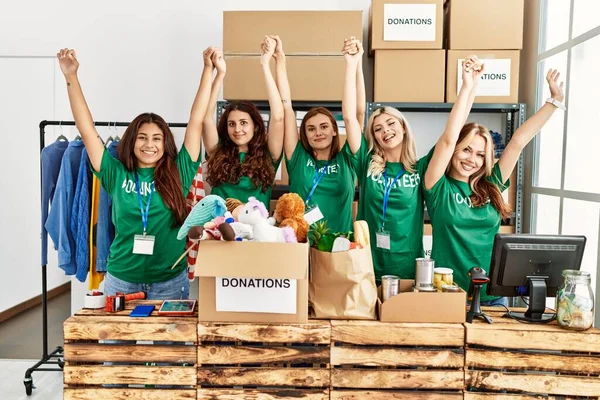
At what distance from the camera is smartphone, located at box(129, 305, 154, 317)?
5.25ft

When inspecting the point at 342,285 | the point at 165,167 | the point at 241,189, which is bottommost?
the point at 342,285

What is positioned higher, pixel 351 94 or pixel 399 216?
pixel 351 94

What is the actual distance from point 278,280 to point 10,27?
323cm

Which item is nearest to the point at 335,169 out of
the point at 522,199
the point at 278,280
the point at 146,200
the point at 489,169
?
the point at 489,169

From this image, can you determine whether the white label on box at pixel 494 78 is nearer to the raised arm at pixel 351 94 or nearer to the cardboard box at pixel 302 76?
the cardboard box at pixel 302 76

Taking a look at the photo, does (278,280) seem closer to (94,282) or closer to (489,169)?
(489,169)

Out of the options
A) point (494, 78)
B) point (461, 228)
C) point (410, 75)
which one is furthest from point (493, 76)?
point (461, 228)

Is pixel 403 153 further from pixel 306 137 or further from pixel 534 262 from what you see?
pixel 534 262

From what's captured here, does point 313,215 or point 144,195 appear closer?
point 144,195

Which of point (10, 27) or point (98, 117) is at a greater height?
point (10, 27)

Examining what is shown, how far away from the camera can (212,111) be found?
2486mm

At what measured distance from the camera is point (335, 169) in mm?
2541

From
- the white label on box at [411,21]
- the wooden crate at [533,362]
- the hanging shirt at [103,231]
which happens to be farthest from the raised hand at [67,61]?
the wooden crate at [533,362]

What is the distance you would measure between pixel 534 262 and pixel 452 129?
2.21 ft
